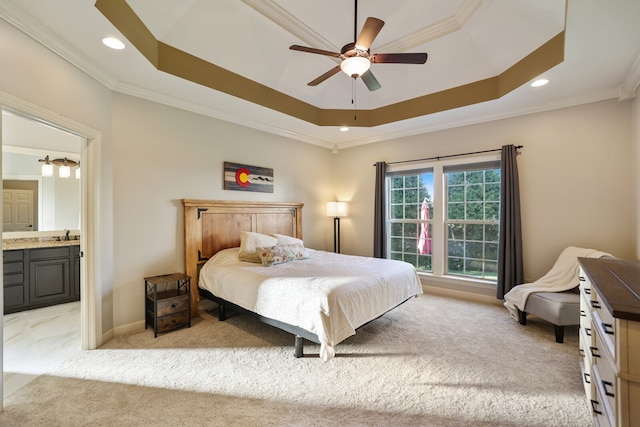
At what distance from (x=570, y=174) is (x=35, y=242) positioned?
7.38 meters

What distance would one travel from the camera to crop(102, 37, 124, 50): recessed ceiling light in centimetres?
230

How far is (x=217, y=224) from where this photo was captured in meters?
3.85

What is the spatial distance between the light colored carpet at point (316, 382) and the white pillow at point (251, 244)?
889 millimetres

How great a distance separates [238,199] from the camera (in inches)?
166

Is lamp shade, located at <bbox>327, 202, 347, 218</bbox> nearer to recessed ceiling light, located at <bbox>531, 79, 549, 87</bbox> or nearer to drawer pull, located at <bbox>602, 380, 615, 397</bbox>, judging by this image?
recessed ceiling light, located at <bbox>531, 79, 549, 87</bbox>

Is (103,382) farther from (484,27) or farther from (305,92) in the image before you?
(484,27)

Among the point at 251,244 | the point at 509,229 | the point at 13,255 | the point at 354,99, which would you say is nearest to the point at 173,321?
the point at 251,244

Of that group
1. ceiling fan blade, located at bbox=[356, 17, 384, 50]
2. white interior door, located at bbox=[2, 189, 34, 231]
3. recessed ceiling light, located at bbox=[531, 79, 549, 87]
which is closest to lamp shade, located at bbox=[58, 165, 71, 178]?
white interior door, located at bbox=[2, 189, 34, 231]

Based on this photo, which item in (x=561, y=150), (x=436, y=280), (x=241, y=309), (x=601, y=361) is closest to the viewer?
(x=601, y=361)

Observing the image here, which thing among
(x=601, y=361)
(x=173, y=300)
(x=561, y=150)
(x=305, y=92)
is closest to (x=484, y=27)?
(x=561, y=150)

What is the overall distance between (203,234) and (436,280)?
12.2 feet

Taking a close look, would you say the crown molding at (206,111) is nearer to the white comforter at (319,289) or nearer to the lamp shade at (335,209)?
the lamp shade at (335,209)

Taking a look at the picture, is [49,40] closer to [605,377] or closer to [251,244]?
[251,244]

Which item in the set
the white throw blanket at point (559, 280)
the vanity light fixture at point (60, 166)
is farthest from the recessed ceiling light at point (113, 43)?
the white throw blanket at point (559, 280)
